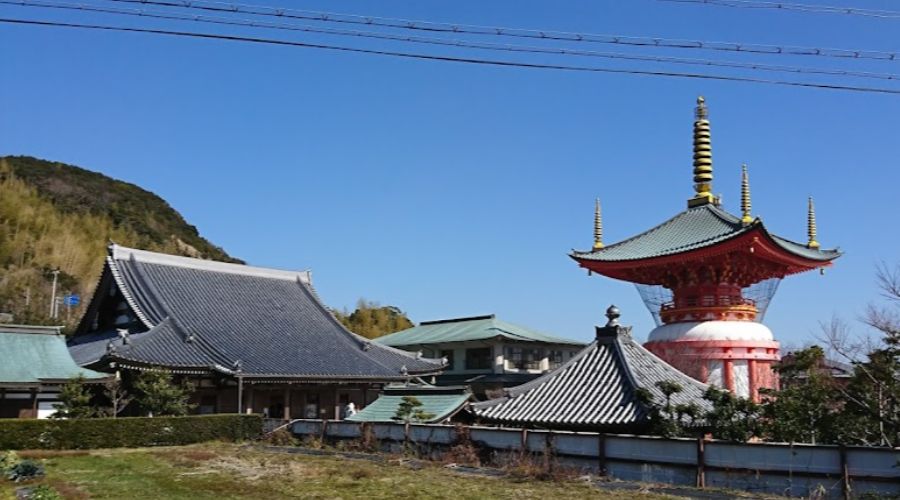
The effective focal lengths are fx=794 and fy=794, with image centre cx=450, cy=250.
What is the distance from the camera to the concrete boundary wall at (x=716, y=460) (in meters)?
14.1

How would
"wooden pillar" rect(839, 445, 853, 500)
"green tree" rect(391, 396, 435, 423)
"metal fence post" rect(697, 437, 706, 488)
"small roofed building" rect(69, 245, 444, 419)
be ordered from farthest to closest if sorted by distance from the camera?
1. "small roofed building" rect(69, 245, 444, 419)
2. "green tree" rect(391, 396, 435, 423)
3. "metal fence post" rect(697, 437, 706, 488)
4. "wooden pillar" rect(839, 445, 853, 500)

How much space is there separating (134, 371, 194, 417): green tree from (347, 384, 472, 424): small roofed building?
6062 millimetres

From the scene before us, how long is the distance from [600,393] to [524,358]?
103ft

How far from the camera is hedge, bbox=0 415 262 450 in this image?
906 inches

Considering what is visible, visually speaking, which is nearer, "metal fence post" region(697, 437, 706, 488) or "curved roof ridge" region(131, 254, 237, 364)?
"metal fence post" region(697, 437, 706, 488)

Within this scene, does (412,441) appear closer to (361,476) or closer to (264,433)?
(361,476)

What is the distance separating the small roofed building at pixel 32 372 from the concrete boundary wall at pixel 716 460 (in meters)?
14.4

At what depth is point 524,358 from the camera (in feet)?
163

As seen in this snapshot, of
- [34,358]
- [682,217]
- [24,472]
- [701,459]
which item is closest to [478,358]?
[682,217]

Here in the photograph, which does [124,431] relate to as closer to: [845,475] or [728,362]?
[845,475]

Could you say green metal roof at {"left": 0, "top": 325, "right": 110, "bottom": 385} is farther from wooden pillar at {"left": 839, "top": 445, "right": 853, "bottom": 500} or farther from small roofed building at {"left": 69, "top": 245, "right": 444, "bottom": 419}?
wooden pillar at {"left": 839, "top": 445, "right": 853, "bottom": 500}

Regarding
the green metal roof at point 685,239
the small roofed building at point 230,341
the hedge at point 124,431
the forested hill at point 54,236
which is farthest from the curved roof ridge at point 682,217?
the forested hill at point 54,236

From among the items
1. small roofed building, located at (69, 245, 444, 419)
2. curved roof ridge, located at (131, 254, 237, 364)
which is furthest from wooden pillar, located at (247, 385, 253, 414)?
curved roof ridge, located at (131, 254, 237, 364)

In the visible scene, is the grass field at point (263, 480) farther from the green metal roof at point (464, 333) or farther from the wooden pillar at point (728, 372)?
the green metal roof at point (464, 333)
